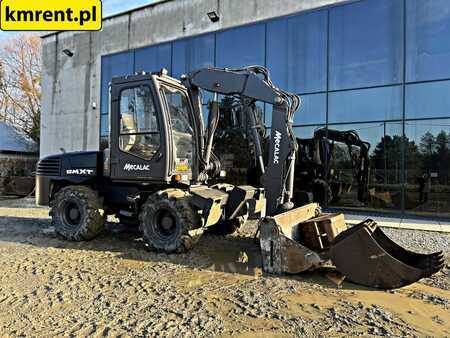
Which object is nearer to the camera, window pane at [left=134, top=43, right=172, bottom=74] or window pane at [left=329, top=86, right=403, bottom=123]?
window pane at [left=329, top=86, right=403, bottom=123]

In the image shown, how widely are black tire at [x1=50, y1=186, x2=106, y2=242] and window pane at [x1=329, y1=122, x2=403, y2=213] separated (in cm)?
798

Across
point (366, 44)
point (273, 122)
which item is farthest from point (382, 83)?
point (273, 122)

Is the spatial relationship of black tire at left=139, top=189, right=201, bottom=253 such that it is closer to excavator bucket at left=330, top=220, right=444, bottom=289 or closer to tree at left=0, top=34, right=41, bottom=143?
excavator bucket at left=330, top=220, right=444, bottom=289

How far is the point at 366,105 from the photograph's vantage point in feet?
39.3

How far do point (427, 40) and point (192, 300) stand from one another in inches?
422

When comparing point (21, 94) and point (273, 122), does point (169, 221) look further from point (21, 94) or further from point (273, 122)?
point (21, 94)

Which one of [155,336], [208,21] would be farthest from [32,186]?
[155,336]

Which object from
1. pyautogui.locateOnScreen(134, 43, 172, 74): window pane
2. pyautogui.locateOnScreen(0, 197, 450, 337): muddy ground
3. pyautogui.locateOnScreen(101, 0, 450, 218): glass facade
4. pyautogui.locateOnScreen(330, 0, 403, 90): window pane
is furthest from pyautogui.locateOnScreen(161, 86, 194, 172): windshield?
→ pyautogui.locateOnScreen(134, 43, 172, 74): window pane

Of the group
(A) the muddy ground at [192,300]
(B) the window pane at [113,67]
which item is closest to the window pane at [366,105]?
(A) the muddy ground at [192,300]

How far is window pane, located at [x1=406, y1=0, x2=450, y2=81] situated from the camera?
433 inches

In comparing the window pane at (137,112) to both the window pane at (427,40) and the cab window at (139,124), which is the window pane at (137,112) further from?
the window pane at (427,40)

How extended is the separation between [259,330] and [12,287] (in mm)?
3248

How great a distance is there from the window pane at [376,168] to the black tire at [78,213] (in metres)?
7.98

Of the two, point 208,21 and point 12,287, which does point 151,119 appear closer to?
point 12,287
